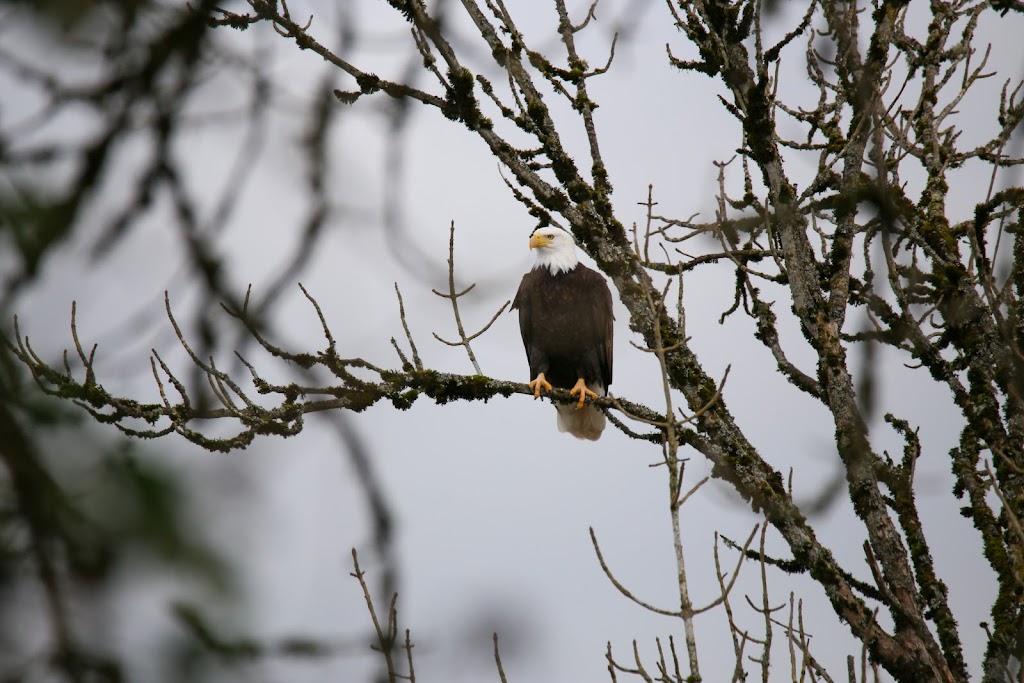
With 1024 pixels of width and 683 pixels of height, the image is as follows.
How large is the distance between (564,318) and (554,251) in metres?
0.67

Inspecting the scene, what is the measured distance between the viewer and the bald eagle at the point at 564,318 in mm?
7293

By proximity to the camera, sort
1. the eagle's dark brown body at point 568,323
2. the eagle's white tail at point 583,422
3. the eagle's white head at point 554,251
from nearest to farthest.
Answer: the eagle's dark brown body at point 568,323, the eagle's white head at point 554,251, the eagle's white tail at point 583,422

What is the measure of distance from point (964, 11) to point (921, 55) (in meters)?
0.41

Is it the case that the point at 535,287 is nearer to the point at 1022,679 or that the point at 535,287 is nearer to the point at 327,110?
the point at 1022,679

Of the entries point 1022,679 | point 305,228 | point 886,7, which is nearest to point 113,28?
point 305,228

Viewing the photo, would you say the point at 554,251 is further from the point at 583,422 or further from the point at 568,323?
the point at 583,422

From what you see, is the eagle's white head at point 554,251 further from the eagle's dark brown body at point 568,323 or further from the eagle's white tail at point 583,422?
the eagle's white tail at point 583,422

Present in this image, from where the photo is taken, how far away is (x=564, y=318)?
24.0ft

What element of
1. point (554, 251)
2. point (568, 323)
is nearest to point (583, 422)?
point (568, 323)

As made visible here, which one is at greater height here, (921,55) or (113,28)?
(921,55)

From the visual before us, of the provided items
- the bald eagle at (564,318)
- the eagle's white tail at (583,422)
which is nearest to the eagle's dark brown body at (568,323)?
the bald eagle at (564,318)

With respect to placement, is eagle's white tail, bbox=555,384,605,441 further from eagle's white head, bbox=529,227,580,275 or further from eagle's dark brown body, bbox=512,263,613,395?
eagle's white head, bbox=529,227,580,275

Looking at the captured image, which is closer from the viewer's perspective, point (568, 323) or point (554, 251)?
point (568, 323)

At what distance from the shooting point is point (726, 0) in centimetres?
506
